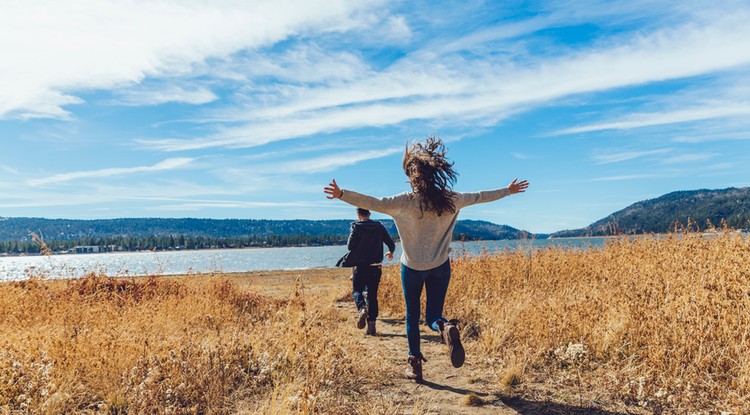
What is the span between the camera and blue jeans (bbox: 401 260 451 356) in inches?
198

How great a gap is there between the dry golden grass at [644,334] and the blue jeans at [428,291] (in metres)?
1.06

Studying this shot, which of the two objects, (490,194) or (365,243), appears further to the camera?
(365,243)

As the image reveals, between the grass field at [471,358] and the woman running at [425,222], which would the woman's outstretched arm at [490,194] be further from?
the grass field at [471,358]

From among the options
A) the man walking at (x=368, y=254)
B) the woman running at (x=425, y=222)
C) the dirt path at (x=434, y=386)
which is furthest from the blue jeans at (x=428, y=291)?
the man walking at (x=368, y=254)

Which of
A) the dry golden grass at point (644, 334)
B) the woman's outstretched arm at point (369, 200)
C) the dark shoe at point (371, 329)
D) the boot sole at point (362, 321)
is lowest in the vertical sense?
the dark shoe at point (371, 329)

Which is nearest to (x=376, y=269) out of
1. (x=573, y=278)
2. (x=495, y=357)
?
(x=495, y=357)

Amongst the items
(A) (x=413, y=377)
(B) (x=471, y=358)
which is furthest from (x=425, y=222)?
(B) (x=471, y=358)

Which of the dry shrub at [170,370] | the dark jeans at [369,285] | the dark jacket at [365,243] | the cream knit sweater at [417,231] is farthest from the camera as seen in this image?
the dark jacket at [365,243]

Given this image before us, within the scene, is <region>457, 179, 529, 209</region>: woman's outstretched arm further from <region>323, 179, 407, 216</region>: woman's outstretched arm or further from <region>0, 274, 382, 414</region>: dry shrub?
<region>0, 274, 382, 414</region>: dry shrub

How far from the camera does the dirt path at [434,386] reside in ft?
14.4

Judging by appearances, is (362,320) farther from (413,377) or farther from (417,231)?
(417,231)

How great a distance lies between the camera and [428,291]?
5.16 meters

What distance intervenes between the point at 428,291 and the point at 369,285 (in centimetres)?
321

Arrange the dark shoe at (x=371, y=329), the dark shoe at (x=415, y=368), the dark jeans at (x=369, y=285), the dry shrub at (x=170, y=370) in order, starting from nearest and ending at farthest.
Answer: the dry shrub at (x=170, y=370) < the dark shoe at (x=415, y=368) < the dark shoe at (x=371, y=329) < the dark jeans at (x=369, y=285)
